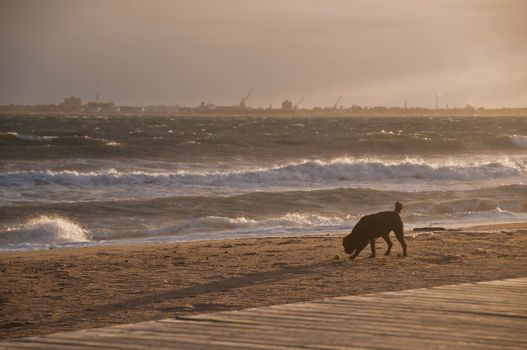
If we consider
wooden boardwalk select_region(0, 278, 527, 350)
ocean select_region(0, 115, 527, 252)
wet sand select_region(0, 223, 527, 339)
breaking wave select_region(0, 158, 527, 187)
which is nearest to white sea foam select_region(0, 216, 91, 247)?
ocean select_region(0, 115, 527, 252)

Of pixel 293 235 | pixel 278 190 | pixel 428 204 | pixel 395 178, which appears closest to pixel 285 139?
pixel 395 178

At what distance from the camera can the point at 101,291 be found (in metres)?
9.97

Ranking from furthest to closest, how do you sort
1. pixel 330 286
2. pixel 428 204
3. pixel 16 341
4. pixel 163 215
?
pixel 428 204, pixel 163 215, pixel 330 286, pixel 16 341

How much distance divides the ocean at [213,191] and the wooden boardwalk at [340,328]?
387 inches

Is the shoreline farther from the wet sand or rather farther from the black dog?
the black dog

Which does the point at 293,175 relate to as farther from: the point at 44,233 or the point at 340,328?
the point at 340,328

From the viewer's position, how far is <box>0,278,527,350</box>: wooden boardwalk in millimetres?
6496

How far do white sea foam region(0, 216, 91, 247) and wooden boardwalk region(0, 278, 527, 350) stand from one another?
10.6 m

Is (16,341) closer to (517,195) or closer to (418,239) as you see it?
(418,239)

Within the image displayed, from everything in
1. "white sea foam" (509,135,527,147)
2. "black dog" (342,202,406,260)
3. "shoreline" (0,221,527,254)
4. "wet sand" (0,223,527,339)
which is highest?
"black dog" (342,202,406,260)

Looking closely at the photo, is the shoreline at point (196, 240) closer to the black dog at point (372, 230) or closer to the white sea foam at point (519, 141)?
the black dog at point (372, 230)

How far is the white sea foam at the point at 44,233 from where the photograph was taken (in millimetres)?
17531

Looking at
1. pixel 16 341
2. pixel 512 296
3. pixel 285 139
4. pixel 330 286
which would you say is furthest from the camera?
pixel 285 139

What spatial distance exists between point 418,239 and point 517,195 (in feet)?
41.4
